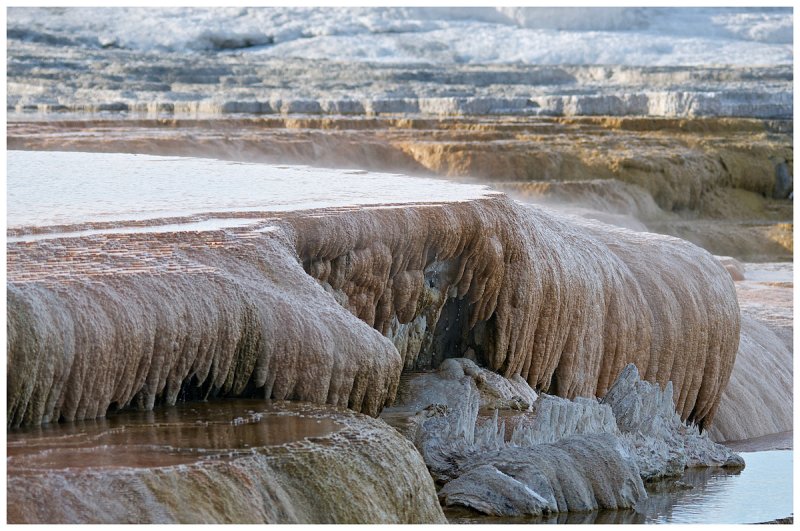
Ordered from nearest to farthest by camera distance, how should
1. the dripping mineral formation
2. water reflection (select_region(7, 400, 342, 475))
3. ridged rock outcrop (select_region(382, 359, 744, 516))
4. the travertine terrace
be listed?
water reflection (select_region(7, 400, 342, 475)) < the dripping mineral formation < ridged rock outcrop (select_region(382, 359, 744, 516)) < the travertine terrace

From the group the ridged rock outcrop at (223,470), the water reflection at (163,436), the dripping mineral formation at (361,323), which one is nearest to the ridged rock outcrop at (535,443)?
the dripping mineral formation at (361,323)

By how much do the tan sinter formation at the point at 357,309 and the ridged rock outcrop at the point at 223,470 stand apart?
224 mm

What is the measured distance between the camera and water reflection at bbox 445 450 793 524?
18.6 ft

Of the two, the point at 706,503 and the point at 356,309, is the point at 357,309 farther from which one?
the point at 706,503

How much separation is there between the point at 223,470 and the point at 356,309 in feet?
7.64

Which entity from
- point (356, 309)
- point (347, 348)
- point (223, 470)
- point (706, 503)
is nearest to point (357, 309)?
point (356, 309)

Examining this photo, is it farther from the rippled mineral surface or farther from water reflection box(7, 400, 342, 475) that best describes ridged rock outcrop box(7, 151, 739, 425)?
water reflection box(7, 400, 342, 475)

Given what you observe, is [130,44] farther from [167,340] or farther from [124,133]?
[167,340]

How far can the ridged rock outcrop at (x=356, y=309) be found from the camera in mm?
4785

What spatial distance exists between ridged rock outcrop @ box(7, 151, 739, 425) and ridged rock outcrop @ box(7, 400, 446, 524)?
213mm


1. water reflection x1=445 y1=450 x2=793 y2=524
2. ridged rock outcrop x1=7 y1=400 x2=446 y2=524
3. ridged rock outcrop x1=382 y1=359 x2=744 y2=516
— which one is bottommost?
water reflection x1=445 y1=450 x2=793 y2=524

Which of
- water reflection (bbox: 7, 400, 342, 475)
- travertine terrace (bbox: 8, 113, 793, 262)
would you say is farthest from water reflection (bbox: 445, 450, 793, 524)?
travertine terrace (bbox: 8, 113, 793, 262)

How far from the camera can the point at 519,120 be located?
29969mm

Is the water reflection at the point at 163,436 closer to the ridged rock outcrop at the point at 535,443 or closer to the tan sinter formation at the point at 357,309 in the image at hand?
the tan sinter formation at the point at 357,309
